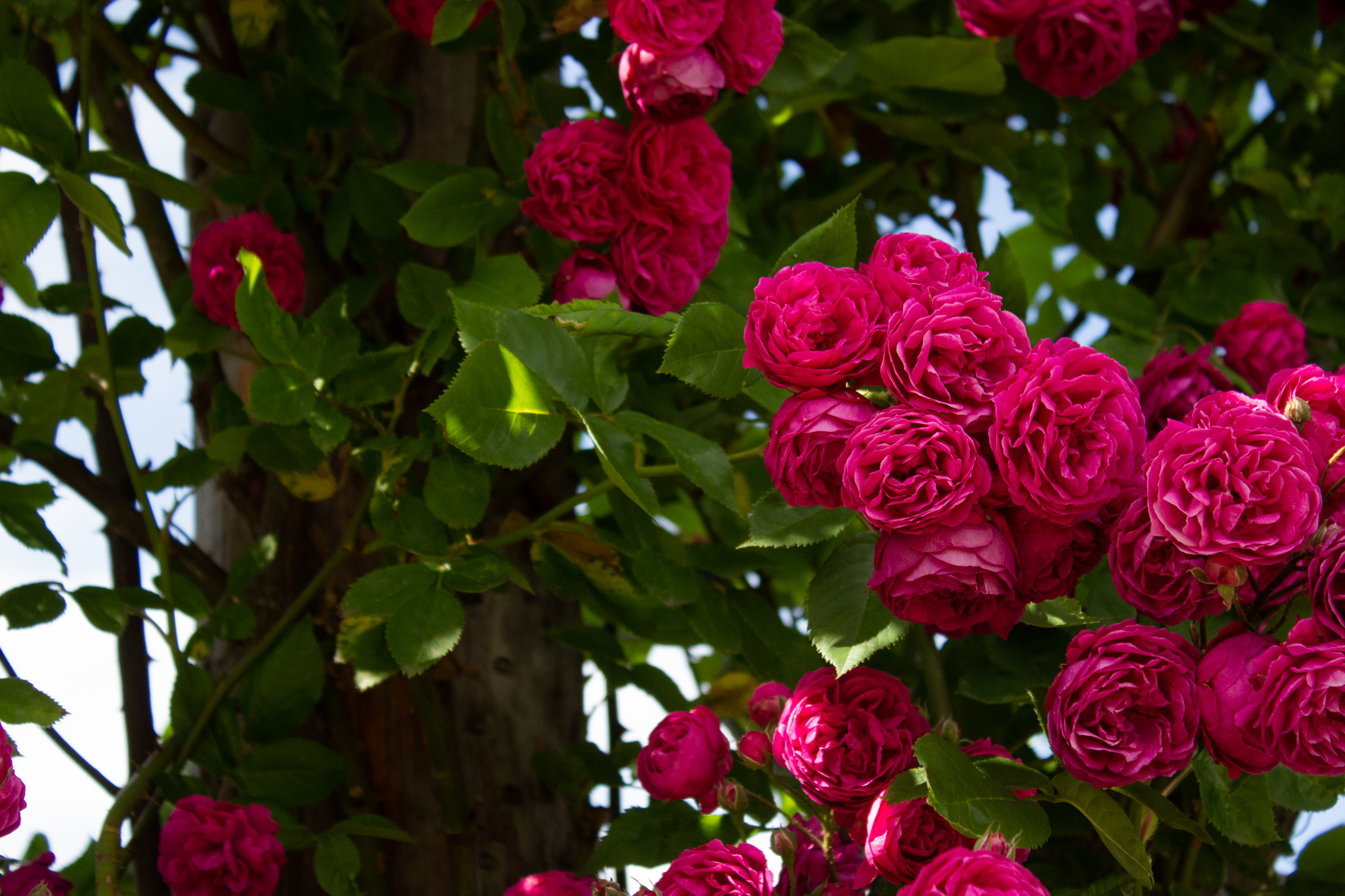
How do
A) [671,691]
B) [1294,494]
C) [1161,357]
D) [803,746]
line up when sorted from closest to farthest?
[1294,494] < [803,746] < [1161,357] < [671,691]

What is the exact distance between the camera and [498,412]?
25.0 inches

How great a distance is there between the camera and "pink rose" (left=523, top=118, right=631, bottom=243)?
87cm

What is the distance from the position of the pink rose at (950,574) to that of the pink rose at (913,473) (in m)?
0.01

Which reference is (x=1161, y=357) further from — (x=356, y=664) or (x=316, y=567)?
(x=316, y=567)

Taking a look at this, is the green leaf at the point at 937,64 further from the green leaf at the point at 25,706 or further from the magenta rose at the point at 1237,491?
the green leaf at the point at 25,706

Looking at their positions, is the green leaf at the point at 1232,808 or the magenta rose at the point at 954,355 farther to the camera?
the green leaf at the point at 1232,808

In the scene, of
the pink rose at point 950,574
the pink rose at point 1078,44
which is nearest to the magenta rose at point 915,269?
the pink rose at point 950,574

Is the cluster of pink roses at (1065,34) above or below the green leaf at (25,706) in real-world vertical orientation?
above

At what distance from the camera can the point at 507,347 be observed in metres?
0.65

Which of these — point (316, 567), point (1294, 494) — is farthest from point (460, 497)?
point (1294, 494)

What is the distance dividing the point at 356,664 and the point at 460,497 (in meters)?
0.19

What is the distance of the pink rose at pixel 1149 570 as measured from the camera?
0.54 meters

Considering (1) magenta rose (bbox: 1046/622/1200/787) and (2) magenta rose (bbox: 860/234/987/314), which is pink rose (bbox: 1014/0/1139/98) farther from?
(1) magenta rose (bbox: 1046/622/1200/787)

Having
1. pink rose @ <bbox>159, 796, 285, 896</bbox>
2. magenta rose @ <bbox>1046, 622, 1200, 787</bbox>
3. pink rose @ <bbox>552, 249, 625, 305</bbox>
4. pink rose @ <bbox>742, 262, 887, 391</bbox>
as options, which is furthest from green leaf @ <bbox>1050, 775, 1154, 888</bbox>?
→ pink rose @ <bbox>159, 796, 285, 896</bbox>
